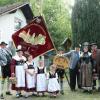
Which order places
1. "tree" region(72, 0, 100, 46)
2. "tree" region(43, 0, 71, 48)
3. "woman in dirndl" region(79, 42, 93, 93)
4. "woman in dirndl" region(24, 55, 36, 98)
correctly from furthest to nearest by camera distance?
"tree" region(43, 0, 71, 48)
"tree" region(72, 0, 100, 46)
"woman in dirndl" region(79, 42, 93, 93)
"woman in dirndl" region(24, 55, 36, 98)

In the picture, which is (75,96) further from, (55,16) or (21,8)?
(55,16)

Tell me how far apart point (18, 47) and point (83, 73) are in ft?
8.84

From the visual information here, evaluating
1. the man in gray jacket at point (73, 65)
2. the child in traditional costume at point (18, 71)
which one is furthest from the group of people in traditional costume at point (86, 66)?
the child in traditional costume at point (18, 71)

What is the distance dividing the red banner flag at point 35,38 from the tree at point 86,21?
1105cm

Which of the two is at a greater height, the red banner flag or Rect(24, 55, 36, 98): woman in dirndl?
the red banner flag

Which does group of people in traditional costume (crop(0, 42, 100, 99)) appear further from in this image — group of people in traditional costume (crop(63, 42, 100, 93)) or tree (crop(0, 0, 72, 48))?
tree (crop(0, 0, 72, 48))

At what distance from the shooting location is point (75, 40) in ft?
90.7

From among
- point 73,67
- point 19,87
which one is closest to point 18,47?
point 19,87

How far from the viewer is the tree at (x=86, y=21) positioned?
27.1m

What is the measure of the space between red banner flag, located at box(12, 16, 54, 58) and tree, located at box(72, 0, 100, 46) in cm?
1105

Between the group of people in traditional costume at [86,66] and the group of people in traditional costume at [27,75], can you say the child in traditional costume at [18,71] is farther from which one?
the group of people in traditional costume at [86,66]

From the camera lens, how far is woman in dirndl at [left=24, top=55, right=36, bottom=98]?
14.9 m

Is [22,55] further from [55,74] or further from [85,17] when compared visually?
[85,17]

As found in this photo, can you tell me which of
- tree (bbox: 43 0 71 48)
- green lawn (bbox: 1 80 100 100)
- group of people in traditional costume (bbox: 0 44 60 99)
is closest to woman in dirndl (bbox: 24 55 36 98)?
group of people in traditional costume (bbox: 0 44 60 99)
